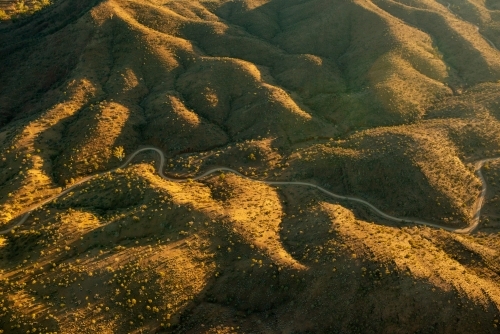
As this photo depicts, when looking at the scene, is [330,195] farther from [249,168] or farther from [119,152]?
[119,152]

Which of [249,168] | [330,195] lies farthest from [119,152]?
[330,195]

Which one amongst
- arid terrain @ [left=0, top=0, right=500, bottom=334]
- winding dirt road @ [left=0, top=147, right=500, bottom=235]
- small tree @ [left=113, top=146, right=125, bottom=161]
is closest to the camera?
arid terrain @ [left=0, top=0, right=500, bottom=334]

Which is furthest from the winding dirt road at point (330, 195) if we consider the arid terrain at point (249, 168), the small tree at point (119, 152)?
the small tree at point (119, 152)

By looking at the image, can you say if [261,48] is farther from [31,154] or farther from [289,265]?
[289,265]

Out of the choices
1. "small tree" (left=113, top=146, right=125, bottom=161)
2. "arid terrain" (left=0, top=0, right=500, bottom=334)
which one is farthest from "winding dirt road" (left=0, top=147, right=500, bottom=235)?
"small tree" (left=113, top=146, right=125, bottom=161)

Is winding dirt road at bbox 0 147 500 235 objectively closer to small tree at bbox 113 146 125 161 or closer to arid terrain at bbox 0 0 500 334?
arid terrain at bbox 0 0 500 334

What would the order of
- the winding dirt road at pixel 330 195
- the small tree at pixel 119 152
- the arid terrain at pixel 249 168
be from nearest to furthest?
1. the arid terrain at pixel 249 168
2. the winding dirt road at pixel 330 195
3. the small tree at pixel 119 152

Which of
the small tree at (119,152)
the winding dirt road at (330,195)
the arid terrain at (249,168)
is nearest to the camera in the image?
the arid terrain at (249,168)

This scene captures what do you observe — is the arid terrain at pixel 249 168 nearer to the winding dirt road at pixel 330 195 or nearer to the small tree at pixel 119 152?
the winding dirt road at pixel 330 195
